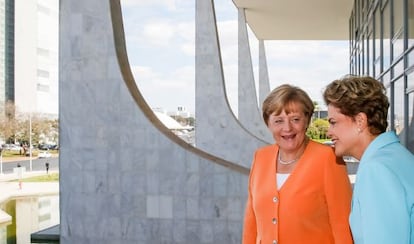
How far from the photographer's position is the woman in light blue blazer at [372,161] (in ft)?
4.73

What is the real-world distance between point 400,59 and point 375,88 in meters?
5.53

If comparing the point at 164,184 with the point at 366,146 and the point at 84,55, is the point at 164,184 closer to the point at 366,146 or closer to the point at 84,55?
the point at 84,55

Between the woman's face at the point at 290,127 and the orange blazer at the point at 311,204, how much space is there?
0.35 ft

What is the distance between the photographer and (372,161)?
156cm

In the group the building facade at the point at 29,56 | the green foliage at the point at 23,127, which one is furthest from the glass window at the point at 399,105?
the building facade at the point at 29,56

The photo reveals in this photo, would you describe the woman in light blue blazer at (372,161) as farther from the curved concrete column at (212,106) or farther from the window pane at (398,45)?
the curved concrete column at (212,106)

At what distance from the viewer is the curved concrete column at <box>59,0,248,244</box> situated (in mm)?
7012

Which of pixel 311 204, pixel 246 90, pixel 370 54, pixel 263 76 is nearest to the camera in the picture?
pixel 311 204

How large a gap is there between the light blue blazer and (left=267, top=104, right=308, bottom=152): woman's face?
1001mm

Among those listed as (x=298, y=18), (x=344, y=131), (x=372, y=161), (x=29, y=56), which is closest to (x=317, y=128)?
(x=298, y=18)

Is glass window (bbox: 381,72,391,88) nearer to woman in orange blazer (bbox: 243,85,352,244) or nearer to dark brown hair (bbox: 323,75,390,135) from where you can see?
woman in orange blazer (bbox: 243,85,352,244)

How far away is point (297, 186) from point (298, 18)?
2229 cm

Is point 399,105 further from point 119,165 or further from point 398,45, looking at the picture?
point 119,165

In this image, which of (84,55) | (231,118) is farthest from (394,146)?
(231,118)
